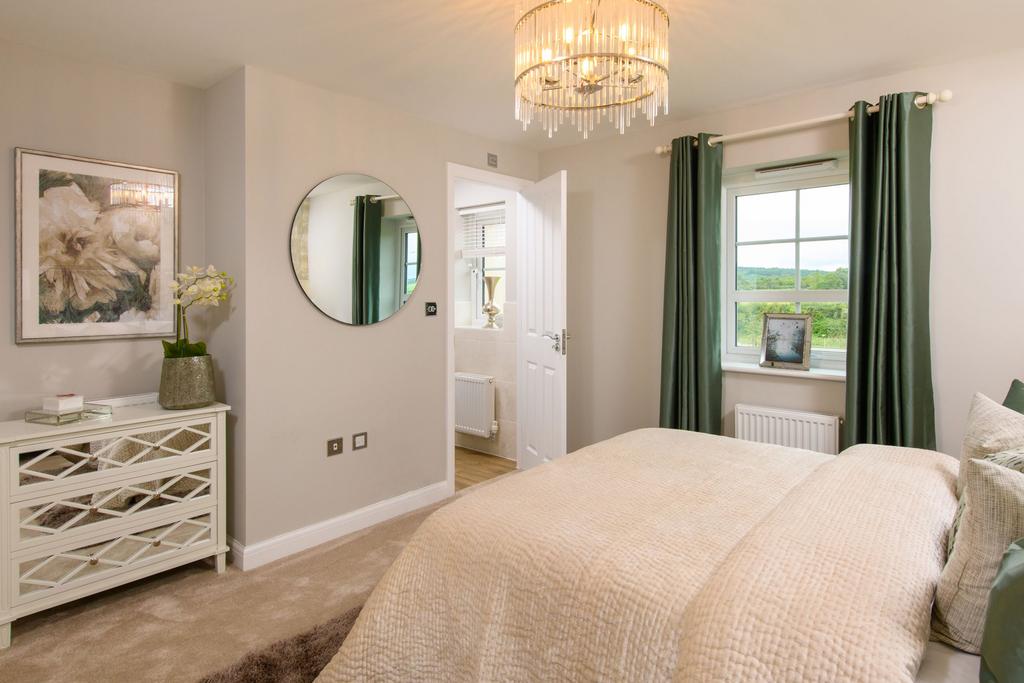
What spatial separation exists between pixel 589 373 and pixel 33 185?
3.22m

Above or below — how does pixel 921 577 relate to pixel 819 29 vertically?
below

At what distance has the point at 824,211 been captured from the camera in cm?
332

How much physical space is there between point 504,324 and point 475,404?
27.9 inches

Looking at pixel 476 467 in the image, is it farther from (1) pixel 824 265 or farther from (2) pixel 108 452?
(1) pixel 824 265

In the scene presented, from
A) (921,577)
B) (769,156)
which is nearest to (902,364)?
(769,156)

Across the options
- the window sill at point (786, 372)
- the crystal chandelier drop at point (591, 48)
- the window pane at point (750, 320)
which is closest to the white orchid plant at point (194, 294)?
the crystal chandelier drop at point (591, 48)

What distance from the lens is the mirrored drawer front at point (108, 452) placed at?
86.5 inches

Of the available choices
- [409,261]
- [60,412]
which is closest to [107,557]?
[60,412]

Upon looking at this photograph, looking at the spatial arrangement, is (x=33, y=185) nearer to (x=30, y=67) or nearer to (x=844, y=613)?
(x=30, y=67)

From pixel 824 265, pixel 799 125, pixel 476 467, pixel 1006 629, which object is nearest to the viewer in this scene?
pixel 1006 629

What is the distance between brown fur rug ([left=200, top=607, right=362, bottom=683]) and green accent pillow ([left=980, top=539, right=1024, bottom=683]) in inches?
70.2

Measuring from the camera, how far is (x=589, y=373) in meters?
4.17

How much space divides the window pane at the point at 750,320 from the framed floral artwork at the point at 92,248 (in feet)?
10.5

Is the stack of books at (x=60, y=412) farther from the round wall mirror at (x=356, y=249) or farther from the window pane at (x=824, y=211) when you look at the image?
the window pane at (x=824, y=211)
